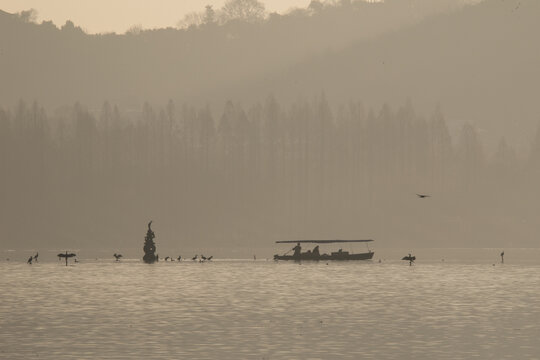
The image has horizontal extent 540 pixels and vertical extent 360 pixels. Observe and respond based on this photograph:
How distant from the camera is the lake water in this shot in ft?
244

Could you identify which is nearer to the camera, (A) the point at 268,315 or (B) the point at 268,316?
(B) the point at 268,316

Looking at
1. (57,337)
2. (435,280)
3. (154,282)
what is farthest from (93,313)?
(435,280)

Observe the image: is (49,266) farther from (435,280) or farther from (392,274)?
(435,280)

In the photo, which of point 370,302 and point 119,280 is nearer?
point 370,302

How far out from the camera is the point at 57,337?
80.3 metres

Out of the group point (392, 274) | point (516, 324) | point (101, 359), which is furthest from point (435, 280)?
point (101, 359)

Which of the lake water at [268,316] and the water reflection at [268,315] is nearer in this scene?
the lake water at [268,316]

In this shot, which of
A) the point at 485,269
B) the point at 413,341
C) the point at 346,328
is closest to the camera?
the point at 413,341

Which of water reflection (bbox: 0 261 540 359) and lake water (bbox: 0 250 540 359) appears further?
water reflection (bbox: 0 261 540 359)

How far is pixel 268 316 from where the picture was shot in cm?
9594

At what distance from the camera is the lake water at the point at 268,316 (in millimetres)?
74250

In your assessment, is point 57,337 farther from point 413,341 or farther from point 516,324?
point 516,324

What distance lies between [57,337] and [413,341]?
23.0 metres

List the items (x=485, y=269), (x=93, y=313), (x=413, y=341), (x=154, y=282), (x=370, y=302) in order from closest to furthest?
(x=413, y=341) < (x=93, y=313) < (x=370, y=302) < (x=154, y=282) < (x=485, y=269)
